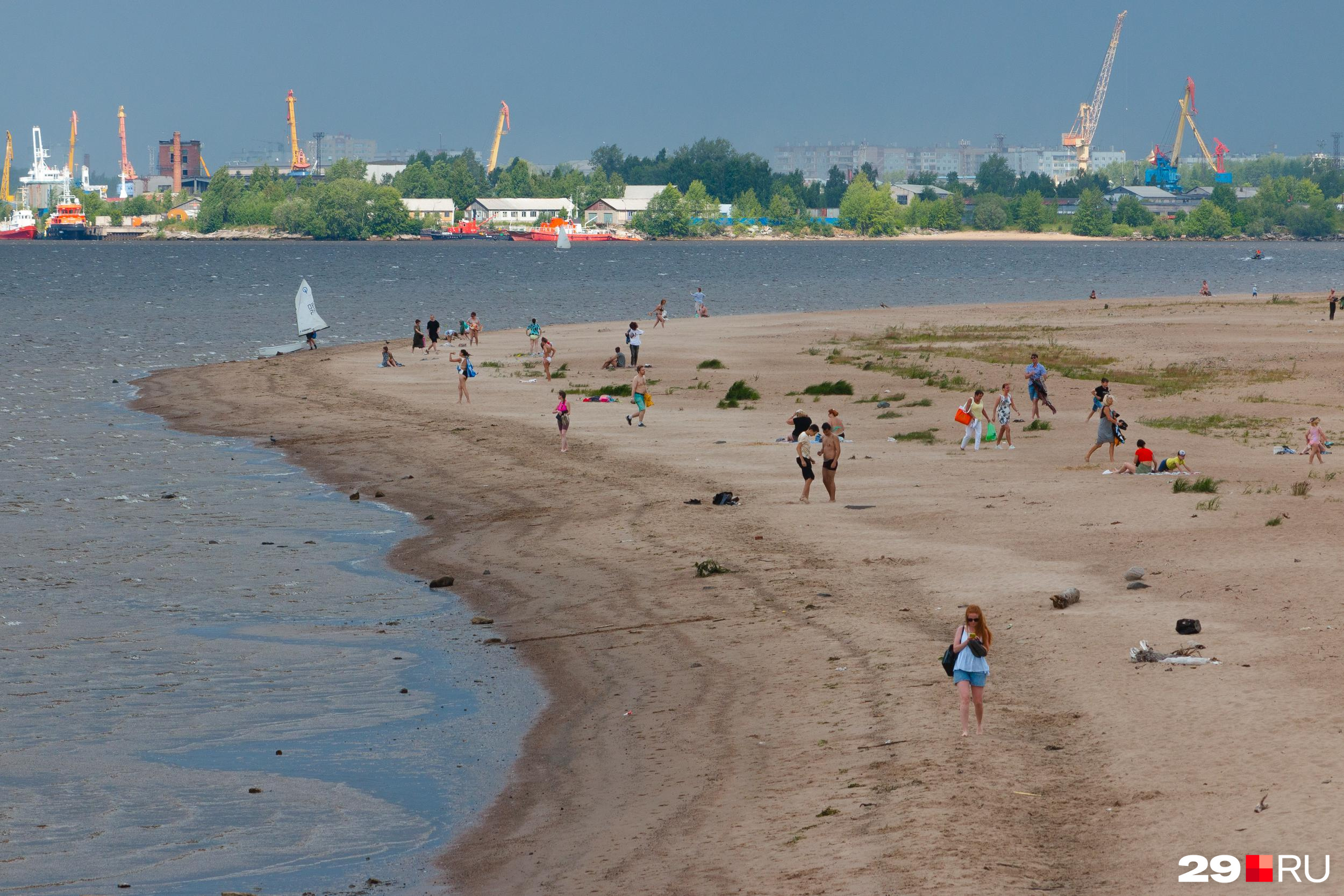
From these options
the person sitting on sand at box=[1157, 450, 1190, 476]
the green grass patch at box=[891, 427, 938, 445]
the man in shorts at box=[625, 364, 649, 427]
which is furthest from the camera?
the man in shorts at box=[625, 364, 649, 427]

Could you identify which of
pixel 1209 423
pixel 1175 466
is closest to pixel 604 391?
pixel 1209 423

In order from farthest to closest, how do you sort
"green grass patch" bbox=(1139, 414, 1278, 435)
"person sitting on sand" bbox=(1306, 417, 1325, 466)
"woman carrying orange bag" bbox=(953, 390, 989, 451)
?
1. "green grass patch" bbox=(1139, 414, 1278, 435)
2. "woman carrying orange bag" bbox=(953, 390, 989, 451)
3. "person sitting on sand" bbox=(1306, 417, 1325, 466)

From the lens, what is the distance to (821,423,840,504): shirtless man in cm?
2539

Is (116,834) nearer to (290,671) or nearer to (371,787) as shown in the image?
(371,787)

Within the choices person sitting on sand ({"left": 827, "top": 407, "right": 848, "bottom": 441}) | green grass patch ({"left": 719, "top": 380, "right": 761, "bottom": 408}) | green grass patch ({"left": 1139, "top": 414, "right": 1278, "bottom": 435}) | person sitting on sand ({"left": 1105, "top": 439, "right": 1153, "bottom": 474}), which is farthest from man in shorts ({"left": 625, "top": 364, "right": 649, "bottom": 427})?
person sitting on sand ({"left": 1105, "top": 439, "right": 1153, "bottom": 474})

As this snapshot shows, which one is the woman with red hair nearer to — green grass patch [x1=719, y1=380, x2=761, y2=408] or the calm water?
the calm water

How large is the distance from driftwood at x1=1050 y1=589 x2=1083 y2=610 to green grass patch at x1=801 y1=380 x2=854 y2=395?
72.5 ft

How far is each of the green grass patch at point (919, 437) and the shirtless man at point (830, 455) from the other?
23.0 feet

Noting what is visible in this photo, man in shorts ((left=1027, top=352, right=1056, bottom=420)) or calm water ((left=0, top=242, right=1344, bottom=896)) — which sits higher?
man in shorts ((left=1027, top=352, right=1056, bottom=420))

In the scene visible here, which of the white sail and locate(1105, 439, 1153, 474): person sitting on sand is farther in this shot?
the white sail

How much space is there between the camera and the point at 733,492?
88.3 feet

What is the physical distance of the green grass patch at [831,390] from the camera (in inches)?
1592

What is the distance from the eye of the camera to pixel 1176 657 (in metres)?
15.8

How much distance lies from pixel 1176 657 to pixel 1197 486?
400 inches
